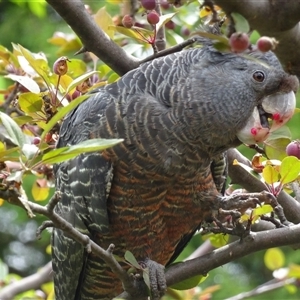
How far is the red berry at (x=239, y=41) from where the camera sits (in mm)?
1019

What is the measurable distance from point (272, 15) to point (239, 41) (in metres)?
0.08

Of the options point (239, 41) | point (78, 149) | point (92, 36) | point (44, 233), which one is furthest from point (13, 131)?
point (44, 233)

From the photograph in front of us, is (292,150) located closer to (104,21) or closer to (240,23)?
(104,21)

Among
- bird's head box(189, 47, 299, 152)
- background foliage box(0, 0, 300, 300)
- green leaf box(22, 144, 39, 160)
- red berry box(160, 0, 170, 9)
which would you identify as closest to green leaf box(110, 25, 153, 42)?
bird's head box(189, 47, 299, 152)

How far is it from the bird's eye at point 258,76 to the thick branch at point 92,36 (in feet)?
1.47

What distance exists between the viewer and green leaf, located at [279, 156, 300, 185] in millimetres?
1674

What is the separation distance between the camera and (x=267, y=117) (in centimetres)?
200

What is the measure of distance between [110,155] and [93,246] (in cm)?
64

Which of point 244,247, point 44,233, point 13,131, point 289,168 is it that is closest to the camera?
point 13,131

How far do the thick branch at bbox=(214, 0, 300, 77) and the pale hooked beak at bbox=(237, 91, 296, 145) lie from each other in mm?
771

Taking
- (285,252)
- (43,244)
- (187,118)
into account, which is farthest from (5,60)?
(43,244)

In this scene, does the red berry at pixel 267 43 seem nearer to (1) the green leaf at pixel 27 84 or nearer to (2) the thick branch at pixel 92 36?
(2) the thick branch at pixel 92 36

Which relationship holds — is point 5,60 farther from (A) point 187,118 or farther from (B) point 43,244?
(B) point 43,244

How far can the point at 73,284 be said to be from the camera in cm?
233
